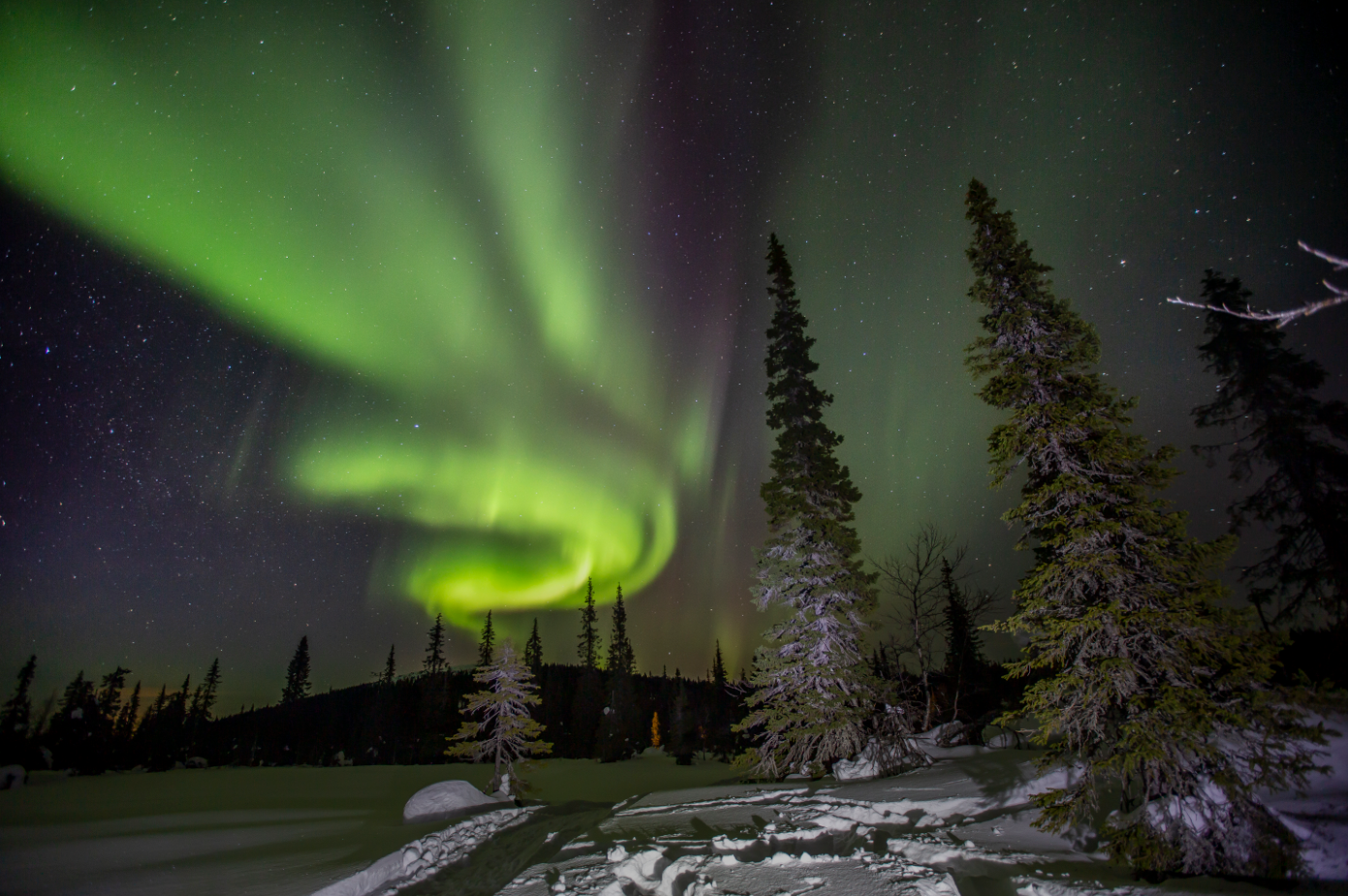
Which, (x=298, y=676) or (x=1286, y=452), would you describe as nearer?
(x=1286, y=452)

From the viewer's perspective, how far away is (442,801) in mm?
15539

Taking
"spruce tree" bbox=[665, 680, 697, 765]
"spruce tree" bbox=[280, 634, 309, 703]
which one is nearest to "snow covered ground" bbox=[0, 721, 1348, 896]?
"spruce tree" bbox=[665, 680, 697, 765]

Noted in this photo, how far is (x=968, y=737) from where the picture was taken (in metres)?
16.2

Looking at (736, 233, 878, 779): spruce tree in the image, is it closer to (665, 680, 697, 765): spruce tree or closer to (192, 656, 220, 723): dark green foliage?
(665, 680, 697, 765): spruce tree

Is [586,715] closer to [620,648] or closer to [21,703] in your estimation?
[620,648]

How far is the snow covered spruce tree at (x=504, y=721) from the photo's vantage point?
19.1 meters

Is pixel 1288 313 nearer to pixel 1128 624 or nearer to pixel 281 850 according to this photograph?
pixel 1128 624

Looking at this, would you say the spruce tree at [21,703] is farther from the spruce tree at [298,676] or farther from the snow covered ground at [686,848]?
the snow covered ground at [686,848]

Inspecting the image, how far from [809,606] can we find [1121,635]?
8.22m

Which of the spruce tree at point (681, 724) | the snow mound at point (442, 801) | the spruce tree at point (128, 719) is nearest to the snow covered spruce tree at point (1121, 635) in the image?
the snow mound at point (442, 801)

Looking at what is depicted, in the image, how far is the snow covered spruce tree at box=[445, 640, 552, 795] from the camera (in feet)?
62.8

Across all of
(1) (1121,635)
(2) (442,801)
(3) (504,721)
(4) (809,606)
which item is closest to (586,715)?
(3) (504,721)

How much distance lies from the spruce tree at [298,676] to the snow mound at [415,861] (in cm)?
8210

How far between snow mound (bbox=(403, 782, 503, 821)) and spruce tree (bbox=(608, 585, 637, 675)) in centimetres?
4377
